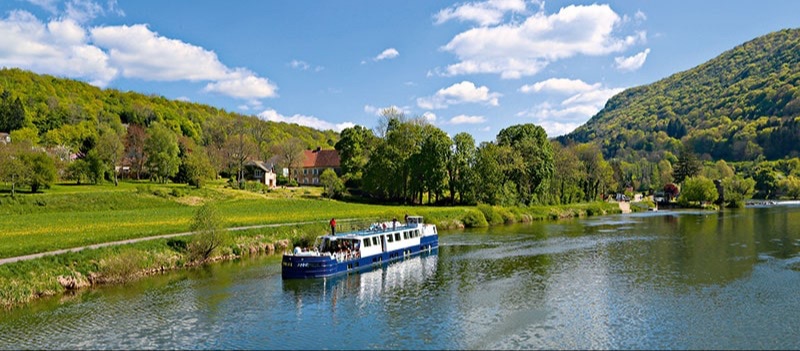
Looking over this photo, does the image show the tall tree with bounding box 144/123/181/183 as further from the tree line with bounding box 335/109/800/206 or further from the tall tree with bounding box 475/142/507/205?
the tall tree with bounding box 475/142/507/205

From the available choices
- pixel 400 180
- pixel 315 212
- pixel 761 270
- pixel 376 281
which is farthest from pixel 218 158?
pixel 761 270

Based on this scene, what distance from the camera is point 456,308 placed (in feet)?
98.6

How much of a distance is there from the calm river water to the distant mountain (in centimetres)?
11786

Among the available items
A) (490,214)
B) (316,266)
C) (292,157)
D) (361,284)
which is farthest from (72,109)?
(361,284)

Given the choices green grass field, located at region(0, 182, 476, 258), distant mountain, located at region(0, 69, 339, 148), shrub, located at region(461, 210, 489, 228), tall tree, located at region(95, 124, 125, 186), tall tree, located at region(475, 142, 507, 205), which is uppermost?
distant mountain, located at region(0, 69, 339, 148)

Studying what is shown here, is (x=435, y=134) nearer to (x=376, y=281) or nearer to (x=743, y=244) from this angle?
(x=743, y=244)

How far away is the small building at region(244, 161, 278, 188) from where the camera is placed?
399 feet

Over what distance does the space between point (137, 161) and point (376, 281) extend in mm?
96053

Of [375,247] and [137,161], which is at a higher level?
[137,161]

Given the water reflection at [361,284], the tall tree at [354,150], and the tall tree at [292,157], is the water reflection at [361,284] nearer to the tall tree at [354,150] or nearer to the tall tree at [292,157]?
the tall tree at [354,150]

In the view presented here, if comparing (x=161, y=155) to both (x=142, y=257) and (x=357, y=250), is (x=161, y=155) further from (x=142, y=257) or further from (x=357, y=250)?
(x=357, y=250)

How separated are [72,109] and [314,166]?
222 feet

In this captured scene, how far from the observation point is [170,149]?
376ft

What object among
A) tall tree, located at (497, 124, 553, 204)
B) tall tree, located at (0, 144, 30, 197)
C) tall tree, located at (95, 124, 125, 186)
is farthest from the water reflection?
tall tree, located at (95, 124, 125, 186)
